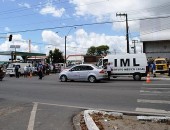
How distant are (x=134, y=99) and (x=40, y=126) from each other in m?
6.88

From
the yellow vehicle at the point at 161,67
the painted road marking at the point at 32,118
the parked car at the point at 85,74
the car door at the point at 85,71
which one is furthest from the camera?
the yellow vehicle at the point at 161,67

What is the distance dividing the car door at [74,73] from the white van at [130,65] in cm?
336

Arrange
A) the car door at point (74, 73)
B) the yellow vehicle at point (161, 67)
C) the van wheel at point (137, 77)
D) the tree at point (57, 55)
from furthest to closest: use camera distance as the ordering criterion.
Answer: the tree at point (57, 55)
the yellow vehicle at point (161, 67)
the van wheel at point (137, 77)
the car door at point (74, 73)

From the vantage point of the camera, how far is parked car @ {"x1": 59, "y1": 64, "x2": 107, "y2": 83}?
25984mm

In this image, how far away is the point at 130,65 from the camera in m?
27.9

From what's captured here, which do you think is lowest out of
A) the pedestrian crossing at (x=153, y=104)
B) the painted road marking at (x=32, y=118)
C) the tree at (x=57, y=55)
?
the painted road marking at (x=32, y=118)

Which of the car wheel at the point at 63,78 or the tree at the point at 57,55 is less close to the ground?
the tree at the point at 57,55

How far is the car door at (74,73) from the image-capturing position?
26.9 meters

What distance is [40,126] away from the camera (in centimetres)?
905

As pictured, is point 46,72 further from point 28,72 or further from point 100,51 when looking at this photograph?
point 100,51

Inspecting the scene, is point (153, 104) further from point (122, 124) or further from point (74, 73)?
point (74, 73)

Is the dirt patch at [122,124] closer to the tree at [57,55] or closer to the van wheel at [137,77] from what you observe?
the van wheel at [137,77]

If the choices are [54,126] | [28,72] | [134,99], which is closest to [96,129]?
[54,126]

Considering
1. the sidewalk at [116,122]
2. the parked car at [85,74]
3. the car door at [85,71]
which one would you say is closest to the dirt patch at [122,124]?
the sidewalk at [116,122]
